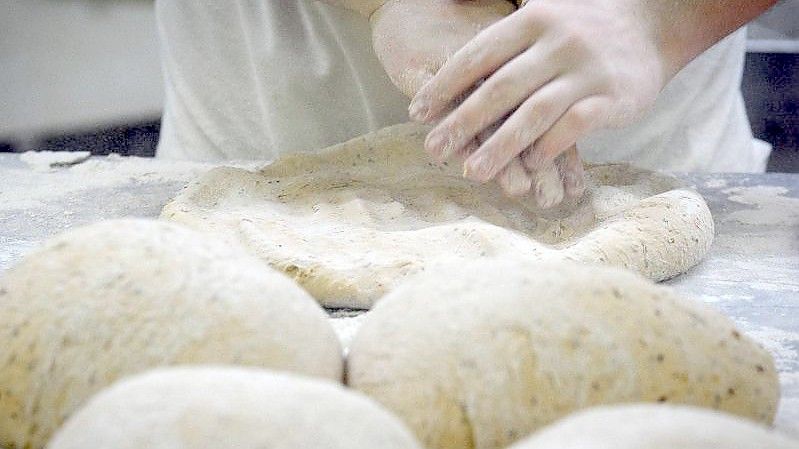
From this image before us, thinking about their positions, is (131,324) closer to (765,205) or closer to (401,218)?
(401,218)

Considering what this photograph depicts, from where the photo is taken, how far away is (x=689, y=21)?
1.55 m

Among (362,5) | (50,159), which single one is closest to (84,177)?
(50,159)

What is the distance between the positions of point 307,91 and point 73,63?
8.74 feet

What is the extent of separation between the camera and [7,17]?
4.00 meters

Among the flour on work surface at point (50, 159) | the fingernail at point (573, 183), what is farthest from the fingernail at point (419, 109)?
the flour on work surface at point (50, 159)

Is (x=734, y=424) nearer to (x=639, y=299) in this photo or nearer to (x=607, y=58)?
(x=639, y=299)

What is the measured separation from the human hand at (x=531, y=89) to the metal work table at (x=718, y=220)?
30 cm

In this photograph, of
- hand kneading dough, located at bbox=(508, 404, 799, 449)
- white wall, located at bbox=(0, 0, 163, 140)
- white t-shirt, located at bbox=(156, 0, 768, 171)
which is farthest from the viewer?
white wall, located at bbox=(0, 0, 163, 140)

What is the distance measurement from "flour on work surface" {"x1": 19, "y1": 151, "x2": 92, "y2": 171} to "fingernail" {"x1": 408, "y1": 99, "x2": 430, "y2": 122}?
1043 mm

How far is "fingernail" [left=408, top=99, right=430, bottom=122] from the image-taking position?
1.40 metres

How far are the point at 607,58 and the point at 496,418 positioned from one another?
2.87 feet

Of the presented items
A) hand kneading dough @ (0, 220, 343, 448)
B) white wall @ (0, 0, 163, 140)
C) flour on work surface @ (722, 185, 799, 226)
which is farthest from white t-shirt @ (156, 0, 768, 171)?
white wall @ (0, 0, 163, 140)

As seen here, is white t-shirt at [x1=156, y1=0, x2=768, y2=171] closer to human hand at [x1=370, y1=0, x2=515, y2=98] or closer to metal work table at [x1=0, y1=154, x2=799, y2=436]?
metal work table at [x1=0, y1=154, x2=799, y2=436]

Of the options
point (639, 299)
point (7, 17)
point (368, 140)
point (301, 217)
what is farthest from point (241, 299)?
point (7, 17)
